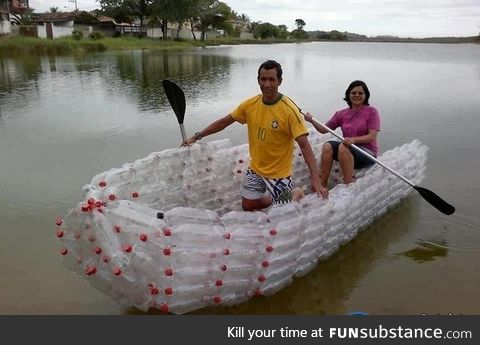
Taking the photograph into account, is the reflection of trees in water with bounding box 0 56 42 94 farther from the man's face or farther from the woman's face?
the man's face

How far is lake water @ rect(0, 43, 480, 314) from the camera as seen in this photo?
4102mm

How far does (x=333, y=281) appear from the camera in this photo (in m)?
4.40

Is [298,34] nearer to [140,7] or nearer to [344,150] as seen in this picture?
[140,7]

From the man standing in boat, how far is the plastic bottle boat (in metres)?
0.34

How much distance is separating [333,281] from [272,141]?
1.48 meters

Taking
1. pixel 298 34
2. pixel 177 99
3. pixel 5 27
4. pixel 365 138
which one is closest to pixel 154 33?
pixel 5 27

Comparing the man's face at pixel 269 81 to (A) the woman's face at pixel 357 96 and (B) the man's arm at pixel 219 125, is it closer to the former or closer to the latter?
(B) the man's arm at pixel 219 125

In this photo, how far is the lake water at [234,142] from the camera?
4.10 metres

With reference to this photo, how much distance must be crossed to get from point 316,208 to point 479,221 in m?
2.78

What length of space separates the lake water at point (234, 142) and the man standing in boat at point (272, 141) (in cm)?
89

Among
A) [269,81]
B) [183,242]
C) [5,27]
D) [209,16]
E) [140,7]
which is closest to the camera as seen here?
[183,242]

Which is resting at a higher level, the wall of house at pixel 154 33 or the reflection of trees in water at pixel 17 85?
the wall of house at pixel 154 33

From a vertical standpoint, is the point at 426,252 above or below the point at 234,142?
below

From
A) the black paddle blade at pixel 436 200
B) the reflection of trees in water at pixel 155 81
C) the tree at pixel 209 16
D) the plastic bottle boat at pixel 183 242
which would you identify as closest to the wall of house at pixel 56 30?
the tree at pixel 209 16
